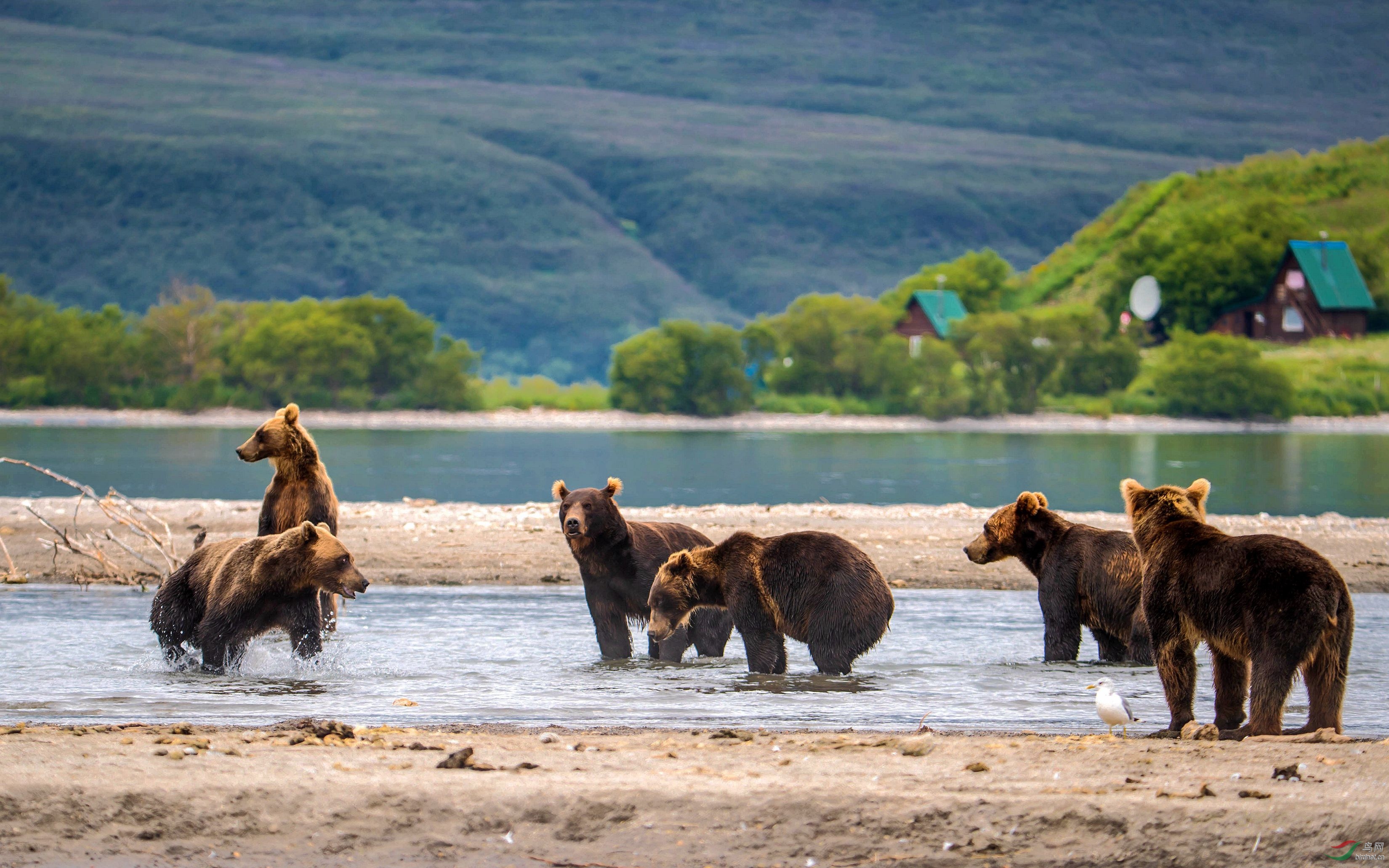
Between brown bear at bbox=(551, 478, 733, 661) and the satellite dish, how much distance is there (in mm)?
88036

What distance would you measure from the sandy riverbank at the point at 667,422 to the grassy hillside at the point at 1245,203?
16.5 meters

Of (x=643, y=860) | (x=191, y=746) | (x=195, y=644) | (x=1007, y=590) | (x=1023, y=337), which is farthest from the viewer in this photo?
(x=1023, y=337)

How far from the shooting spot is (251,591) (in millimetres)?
10211

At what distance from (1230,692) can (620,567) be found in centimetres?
464

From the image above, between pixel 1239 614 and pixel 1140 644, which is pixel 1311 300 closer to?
pixel 1140 644

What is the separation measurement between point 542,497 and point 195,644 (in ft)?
70.9

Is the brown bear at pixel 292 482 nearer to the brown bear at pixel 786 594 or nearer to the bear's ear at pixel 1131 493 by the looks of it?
the brown bear at pixel 786 594

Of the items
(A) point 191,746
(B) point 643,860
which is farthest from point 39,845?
(B) point 643,860

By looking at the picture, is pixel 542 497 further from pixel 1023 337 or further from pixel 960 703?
pixel 1023 337

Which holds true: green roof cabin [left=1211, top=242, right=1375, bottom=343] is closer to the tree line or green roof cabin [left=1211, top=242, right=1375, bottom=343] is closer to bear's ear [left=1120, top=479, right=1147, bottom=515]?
the tree line

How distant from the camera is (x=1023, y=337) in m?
85.8

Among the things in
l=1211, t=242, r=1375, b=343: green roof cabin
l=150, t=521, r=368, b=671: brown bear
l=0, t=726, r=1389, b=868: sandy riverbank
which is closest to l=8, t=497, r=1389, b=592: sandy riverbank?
l=150, t=521, r=368, b=671: brown bear

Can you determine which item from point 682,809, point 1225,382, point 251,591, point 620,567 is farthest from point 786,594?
point 1225,382

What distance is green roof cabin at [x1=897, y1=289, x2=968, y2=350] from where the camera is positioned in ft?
343
